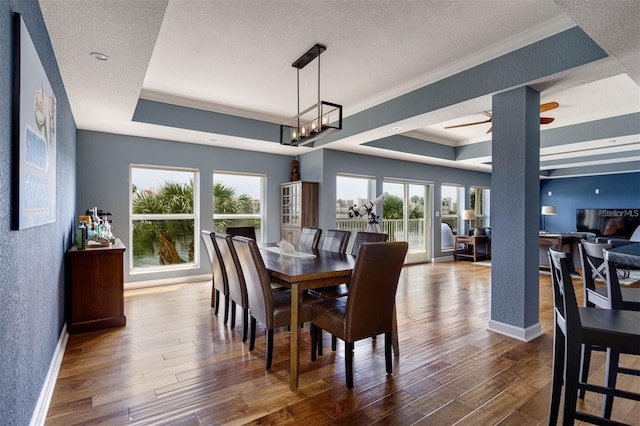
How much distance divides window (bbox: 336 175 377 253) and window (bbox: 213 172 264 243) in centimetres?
149

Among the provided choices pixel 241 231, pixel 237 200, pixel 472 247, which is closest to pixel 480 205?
pixel 472 247

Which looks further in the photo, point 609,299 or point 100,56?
point 100,56

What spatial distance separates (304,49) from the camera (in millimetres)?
2951

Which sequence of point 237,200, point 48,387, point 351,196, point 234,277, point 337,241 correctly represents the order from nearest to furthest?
point 48,387
point 234,277
point 337,241
point 237,200
point 351,196

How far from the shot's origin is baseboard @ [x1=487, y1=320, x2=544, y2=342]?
9.40ft

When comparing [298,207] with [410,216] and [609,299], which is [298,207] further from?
[609,299]

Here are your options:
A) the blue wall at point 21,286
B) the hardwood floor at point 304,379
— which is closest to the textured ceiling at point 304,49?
the blue wall at point 21,286

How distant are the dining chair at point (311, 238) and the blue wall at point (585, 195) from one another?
29.7 feet

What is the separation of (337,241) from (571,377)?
246cm

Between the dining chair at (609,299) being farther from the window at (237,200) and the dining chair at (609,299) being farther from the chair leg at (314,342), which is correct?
the window at (237,200)

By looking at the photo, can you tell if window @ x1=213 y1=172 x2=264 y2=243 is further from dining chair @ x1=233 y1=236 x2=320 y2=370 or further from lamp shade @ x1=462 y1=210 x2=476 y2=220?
→ lamp shade @ x1=462 y1=210 x2=476 y2=220

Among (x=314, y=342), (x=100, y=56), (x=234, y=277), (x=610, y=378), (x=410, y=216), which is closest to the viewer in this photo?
(x=610, y=378)

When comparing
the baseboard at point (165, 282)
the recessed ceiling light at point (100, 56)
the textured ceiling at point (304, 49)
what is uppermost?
the textured ceiling at point (304, 49)

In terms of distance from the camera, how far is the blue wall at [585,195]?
27.2 feet
